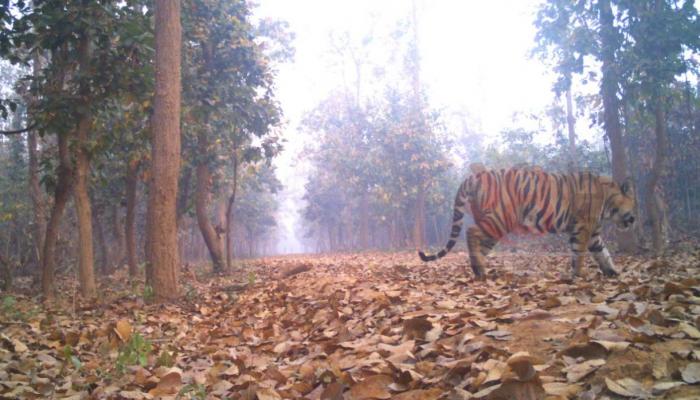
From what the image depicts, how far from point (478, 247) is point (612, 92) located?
6.21 m

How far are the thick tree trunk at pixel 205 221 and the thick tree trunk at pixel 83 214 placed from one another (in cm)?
430

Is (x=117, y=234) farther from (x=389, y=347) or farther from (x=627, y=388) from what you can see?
(x=627, y=388)

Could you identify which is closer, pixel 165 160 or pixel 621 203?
pixel 165 160

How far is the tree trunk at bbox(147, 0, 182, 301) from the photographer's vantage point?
656cm

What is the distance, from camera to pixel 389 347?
3268mm

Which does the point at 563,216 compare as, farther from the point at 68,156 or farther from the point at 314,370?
the point at 68,156

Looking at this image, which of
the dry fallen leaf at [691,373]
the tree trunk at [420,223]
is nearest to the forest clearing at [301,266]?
the dry fallen leaf at [691,373]

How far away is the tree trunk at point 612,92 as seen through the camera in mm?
10594

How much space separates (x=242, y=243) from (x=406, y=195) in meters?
19.9

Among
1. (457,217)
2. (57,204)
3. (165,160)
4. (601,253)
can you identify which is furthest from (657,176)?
(57,204)

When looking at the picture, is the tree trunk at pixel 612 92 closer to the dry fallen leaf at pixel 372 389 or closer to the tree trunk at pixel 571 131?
the tree trunk at pixel 571 131

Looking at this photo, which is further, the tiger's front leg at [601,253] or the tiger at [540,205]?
the tiger at [540,205]

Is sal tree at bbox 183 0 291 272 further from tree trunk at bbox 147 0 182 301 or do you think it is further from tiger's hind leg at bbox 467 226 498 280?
tiger's hind leg at bbox 467 226 498 280

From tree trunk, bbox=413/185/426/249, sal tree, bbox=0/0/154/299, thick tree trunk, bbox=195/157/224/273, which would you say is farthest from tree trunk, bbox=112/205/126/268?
tree trunk, bbox=413/185/426/249
